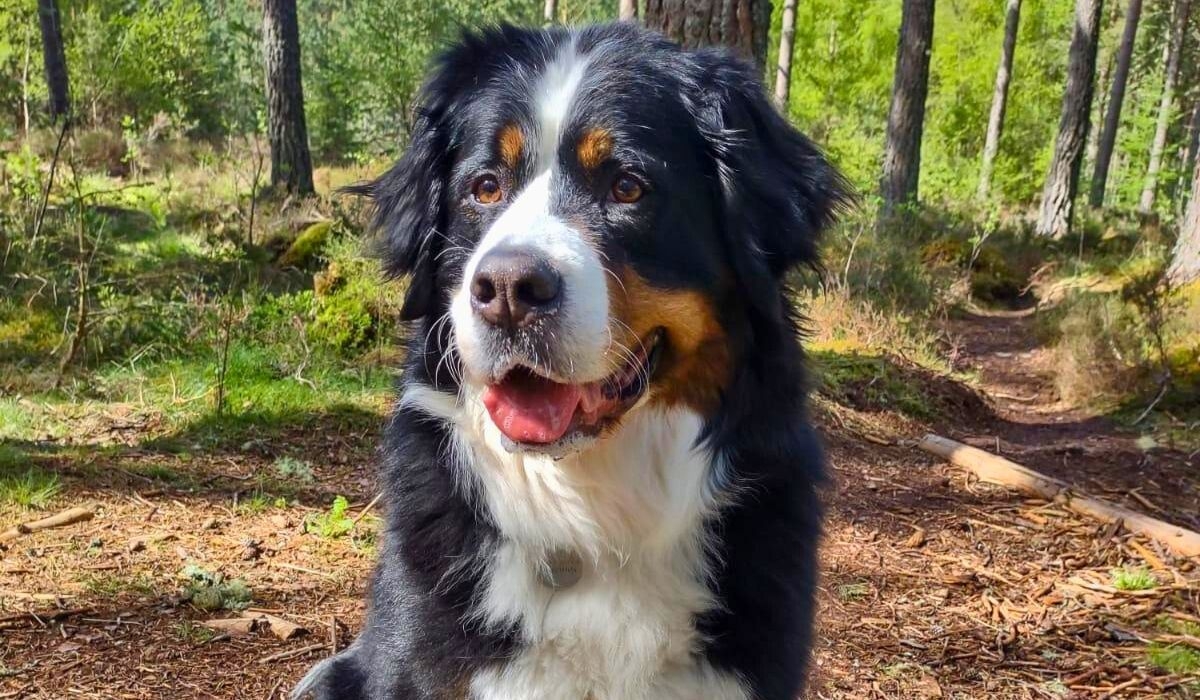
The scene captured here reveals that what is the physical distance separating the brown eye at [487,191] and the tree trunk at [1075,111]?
57.0ft

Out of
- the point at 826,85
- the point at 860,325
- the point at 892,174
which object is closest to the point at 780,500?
the point at 860,325

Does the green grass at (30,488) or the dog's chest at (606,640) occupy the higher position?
the dog's chest at (606,640)

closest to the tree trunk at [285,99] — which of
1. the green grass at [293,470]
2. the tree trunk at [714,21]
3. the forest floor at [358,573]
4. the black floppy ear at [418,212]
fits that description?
the forest floor at [358,573]

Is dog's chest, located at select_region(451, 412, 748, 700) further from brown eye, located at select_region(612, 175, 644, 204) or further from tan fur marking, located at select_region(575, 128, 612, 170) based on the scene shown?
tan fur marking, located at select_region(575, 128, 612, 170)

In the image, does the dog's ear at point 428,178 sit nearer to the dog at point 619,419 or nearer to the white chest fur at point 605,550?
the dog at point 619,419

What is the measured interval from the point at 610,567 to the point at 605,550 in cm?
5

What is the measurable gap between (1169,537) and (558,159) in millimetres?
3718

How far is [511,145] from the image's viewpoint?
7.75 ft

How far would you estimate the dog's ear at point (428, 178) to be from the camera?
258cm

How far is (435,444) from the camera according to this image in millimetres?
2494

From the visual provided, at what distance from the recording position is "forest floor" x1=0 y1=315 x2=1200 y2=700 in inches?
128

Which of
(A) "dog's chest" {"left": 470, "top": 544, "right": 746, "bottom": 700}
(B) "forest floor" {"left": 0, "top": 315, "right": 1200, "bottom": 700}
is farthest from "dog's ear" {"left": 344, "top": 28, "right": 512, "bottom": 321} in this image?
(B) "forest floor" {"left": 0, "top": 315, "right": 1200, "bottom": 700}

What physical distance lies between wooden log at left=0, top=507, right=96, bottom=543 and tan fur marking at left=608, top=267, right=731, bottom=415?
3.08 meters

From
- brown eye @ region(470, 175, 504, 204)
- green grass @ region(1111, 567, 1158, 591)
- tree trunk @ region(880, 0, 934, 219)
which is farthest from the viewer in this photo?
tree trunk @ region(880, 0, 934, 219)
